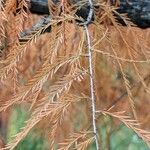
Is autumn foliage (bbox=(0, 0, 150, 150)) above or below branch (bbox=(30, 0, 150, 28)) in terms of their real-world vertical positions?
above

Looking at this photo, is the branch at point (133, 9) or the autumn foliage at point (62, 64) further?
the branch at point (133, 9)

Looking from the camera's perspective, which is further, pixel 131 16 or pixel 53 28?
pixel 131 16

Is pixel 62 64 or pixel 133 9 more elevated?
pixel 62 64

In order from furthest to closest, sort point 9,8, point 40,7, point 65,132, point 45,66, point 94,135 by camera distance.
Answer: point 65,132 → point 40,7 → point 9,8 → point 45,66 → point 94,135

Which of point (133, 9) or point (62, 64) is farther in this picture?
point (133, 9)

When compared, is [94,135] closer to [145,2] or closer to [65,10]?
[65,10]

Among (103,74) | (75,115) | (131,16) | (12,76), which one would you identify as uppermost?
(12,76)

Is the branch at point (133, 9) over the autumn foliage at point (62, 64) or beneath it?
beneath

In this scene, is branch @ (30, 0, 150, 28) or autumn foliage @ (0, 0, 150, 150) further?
branch @ (30, 0, 150, 28)

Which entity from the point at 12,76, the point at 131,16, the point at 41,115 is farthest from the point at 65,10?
the point at 131,16

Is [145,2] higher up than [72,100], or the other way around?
[72,100]

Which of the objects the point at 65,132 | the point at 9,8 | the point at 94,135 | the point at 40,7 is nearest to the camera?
the point at 94,135
